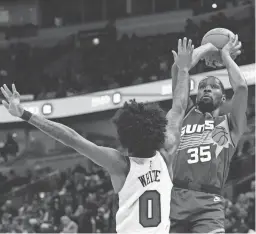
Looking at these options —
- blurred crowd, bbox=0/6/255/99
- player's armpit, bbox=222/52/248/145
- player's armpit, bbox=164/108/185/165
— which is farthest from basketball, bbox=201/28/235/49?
blurred crowd, bbox=0/6/255/99

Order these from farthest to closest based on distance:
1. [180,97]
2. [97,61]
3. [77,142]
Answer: [97,61] < [180,97] < [77,142]

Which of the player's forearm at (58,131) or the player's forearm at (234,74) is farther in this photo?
the player's forearm at (234,74)

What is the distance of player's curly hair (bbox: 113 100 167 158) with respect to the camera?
2855 mm

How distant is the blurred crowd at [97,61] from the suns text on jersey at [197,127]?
425 inches

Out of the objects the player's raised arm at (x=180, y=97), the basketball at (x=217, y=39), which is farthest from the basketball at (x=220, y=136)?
the player's raised arm at (x=180, y=97)

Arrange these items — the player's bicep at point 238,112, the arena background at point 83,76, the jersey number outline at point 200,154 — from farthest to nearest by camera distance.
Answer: the arena background at point 83,76 → the jersey number outline at point 200,154 → the player's bicep at point 238,112

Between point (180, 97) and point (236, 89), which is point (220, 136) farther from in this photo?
point (180, 97)

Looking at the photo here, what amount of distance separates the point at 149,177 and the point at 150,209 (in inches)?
5.7

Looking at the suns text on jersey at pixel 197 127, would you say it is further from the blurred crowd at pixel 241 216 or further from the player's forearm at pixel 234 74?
the blurred crowd at pixel 241 216

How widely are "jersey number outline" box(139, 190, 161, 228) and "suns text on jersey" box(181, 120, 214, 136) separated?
1288 millimetres

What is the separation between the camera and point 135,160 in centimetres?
288

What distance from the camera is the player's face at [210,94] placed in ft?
13.3

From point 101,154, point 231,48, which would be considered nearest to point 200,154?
point 231,48

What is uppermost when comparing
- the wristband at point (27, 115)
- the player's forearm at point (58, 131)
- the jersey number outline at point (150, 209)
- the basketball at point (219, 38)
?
the basketball at point (219, 38)
